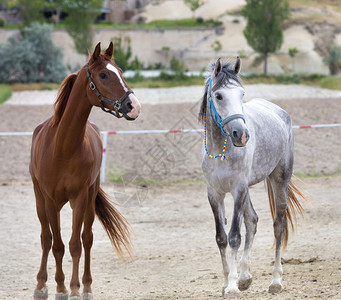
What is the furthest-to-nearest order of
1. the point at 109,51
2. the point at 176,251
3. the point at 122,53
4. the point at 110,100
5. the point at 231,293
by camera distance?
the point at 122,53 → the point at 176,251 → the point at 231,293 → the point at 109,51 → the point at 110,100

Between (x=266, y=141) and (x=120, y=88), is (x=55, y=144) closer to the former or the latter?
(x=120, y=88)

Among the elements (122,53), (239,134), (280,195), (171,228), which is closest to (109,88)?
(239,134)

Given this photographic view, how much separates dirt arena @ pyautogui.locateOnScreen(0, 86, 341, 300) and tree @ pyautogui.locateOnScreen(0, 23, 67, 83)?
22.4 metres

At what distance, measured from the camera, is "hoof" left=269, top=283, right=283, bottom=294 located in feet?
16.3

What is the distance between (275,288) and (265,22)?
38.9m

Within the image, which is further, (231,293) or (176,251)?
(176,251)

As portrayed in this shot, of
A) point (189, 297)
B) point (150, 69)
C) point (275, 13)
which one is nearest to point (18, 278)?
point (189, 297)

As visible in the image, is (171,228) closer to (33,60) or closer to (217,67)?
(217,67)

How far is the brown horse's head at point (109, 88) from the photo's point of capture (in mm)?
4238

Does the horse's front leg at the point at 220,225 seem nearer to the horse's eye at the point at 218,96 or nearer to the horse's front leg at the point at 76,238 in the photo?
the horse's eye at the point at 218,96

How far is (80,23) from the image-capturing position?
4478 cm

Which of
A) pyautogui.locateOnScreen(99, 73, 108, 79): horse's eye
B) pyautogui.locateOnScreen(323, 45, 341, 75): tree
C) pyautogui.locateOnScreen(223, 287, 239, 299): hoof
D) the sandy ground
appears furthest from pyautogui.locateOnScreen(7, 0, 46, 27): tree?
pyautogui.locateOnScreen(223, 287, 239, 299): hoof

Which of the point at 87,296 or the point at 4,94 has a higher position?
the point at 87,296

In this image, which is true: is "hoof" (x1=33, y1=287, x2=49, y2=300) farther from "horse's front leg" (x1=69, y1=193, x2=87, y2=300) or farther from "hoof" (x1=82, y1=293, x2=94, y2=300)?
"horse's front leg" (x1=69, y1=193, x2=87, y2=300)
